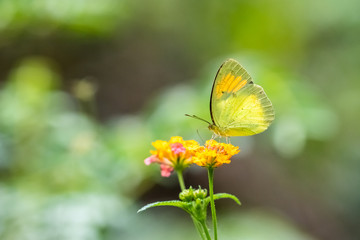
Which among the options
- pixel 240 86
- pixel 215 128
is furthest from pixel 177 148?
pixel 240 86

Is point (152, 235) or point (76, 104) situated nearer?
point (152, 235)

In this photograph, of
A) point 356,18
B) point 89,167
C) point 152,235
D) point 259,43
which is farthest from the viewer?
point 259,43

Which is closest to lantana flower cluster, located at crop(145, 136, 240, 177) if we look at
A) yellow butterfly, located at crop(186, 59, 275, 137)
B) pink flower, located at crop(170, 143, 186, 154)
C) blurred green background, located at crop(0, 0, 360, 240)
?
pink flower, located at crop(170, 143, 186, 154)

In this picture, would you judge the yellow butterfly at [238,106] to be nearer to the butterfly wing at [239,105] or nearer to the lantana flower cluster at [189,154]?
the butterfly wing at [239,105]

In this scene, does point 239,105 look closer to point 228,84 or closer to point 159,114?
point 228,84

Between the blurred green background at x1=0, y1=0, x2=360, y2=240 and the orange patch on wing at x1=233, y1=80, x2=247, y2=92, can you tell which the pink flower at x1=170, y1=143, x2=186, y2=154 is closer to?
the orange patch on wing at x1=233, y1=80, x2=247, y2=92

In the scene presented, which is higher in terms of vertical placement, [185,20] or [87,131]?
[185,20]

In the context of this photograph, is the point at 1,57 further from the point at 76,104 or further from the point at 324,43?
the point at 324,43

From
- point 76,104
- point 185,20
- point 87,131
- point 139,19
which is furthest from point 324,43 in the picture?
point 87,131
